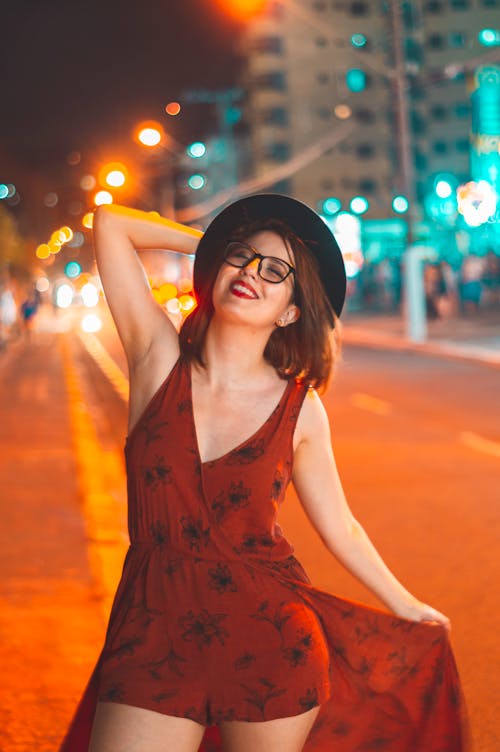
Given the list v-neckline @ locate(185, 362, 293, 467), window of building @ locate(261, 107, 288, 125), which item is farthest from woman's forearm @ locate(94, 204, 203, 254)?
window of building @ locate(261, 107, 288, 125)

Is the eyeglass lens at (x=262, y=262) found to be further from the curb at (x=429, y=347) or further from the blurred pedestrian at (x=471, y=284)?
the blurred pedestrian at (x=471, y=284)

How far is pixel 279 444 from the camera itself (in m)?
3.00

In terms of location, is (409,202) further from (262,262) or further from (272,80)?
(272,80)

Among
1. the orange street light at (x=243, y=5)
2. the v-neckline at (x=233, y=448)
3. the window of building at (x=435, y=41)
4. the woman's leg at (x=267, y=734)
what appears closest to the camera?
the woman's leg at (x=267, y=734)

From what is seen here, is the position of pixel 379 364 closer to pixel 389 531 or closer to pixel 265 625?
pixel 389 531

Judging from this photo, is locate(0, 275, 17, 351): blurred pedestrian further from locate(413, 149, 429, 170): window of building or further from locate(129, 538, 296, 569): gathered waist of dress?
locate(413, 149, 429, 170): window of building

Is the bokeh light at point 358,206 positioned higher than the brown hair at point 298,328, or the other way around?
the bokeh light at point 358,206

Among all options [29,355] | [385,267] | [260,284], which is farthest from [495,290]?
[260,284]

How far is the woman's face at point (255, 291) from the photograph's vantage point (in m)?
3.09

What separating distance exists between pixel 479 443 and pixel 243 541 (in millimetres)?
11036

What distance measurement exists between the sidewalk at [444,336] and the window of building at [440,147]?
→ 223 ft

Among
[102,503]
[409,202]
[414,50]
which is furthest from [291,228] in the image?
[414,50]

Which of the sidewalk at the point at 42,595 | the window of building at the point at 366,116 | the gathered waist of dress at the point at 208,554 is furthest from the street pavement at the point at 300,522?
the window of building at the point at 366,116

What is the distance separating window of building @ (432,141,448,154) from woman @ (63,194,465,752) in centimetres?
11415
